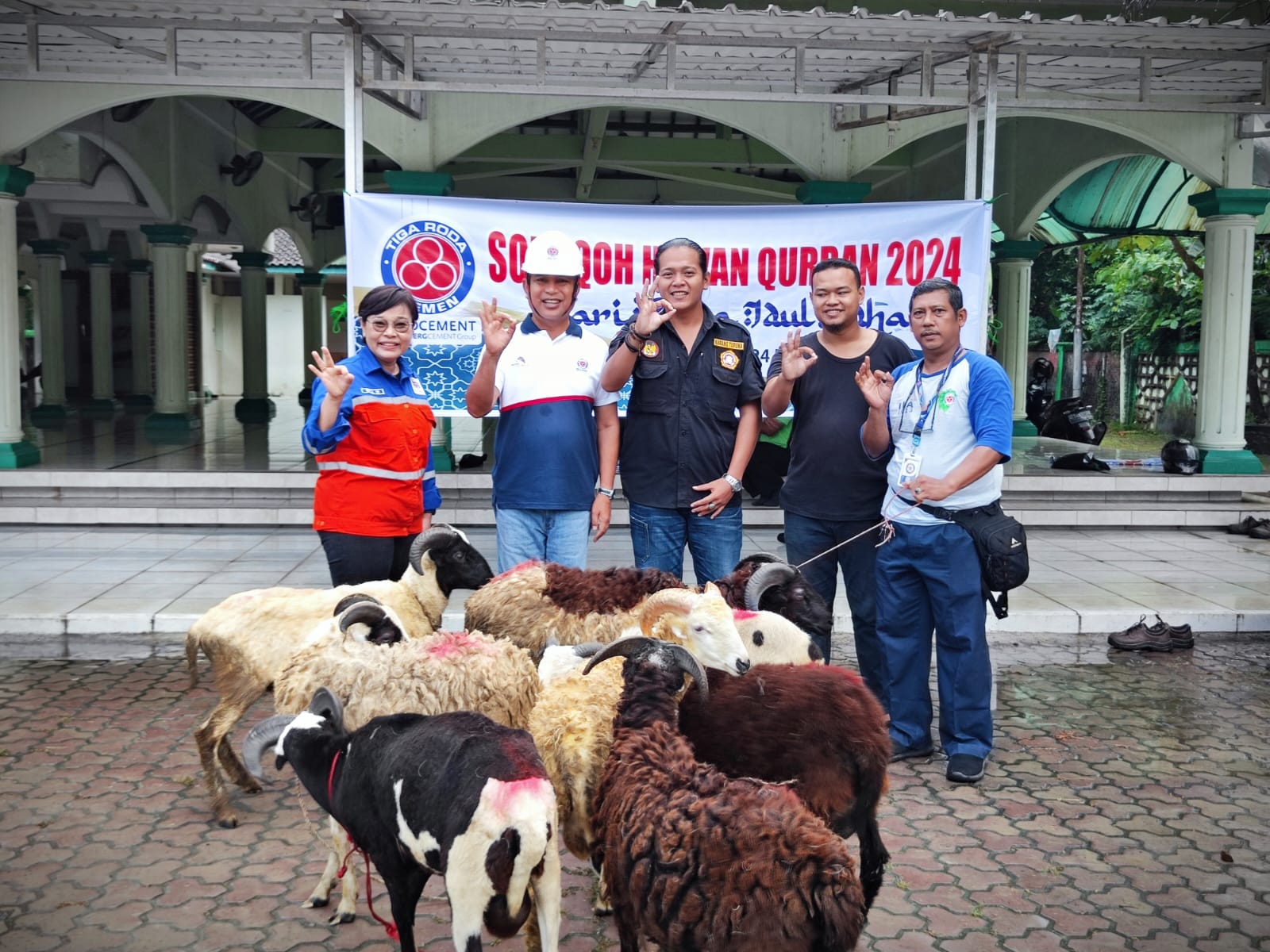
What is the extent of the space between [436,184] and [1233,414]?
8.16 metres

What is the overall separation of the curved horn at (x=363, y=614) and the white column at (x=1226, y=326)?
9.82 metres

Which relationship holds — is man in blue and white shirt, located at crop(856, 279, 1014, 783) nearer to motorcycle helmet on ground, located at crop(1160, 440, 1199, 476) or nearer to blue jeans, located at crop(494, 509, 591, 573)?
blue jeans, located at crop(494, 509, 591, 573)

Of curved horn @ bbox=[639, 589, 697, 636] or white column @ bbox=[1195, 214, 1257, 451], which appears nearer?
curved horn @ bbox=[639, 589, 697, 636]

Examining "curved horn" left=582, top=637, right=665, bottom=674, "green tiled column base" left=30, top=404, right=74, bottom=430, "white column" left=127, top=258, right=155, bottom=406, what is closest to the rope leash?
"curved horn" left=582, top=637, right=665, bottom=674

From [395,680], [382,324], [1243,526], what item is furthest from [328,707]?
[1243,526]

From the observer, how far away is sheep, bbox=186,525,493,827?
4227mm

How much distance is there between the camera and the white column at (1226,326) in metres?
10.9

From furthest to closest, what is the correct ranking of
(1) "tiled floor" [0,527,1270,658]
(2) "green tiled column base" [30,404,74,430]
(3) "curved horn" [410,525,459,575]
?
(2) "green tiled column base" [30,404,74,430]
(1) "tiled floor" [0,527,1270,658]
(3) "curved horn" [410,525,459,575]

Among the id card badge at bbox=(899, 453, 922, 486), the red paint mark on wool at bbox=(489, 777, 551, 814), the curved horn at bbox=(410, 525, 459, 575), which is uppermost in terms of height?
the id card badge at bbox=(899, 453, 922, 486)

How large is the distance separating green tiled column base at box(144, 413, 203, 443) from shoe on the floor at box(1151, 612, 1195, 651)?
479 inches

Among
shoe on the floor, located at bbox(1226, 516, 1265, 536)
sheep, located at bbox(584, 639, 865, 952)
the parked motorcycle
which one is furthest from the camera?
the parked motorcycle

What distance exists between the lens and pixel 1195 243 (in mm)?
22141

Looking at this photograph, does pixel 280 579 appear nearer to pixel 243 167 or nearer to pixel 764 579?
pixel 764 579

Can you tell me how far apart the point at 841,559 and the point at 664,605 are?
1.60m
